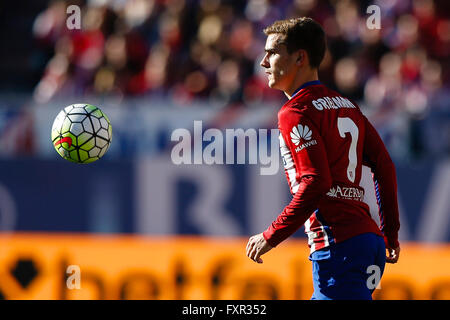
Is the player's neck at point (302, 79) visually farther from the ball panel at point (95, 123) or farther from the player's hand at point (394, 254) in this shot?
the ball panel at point (95, 123)

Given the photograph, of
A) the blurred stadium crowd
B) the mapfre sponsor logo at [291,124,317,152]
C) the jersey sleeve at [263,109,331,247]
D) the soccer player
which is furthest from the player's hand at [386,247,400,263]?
the blurred stadium crowd

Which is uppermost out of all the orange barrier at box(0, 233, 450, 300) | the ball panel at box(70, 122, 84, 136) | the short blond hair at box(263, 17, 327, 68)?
the short blond hair at box(263, 17, 327, 68)

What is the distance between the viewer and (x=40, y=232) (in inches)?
372

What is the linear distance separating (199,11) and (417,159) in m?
4.19

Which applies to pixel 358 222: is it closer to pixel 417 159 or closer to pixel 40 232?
pixel 417 159

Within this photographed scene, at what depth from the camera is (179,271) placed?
8805 millimetres

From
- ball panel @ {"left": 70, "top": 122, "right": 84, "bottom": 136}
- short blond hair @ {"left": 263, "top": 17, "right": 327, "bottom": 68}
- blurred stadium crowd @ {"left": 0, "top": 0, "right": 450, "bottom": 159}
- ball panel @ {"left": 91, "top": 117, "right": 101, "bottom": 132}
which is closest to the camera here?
short blond hair @ {"left": 263, "top": 17, "right": 327, "bottom": 68}

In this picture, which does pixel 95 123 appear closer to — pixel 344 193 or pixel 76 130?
pixel 76 130

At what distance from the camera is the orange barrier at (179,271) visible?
841 cm

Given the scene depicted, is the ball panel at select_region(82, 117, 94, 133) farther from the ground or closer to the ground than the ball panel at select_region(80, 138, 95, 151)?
farther from the ground

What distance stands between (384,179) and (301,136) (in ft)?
2.45

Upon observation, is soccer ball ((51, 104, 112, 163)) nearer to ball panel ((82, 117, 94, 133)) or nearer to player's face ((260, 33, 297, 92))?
ball panel ((82, 117, 94, 133))

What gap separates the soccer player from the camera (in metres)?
4.29
